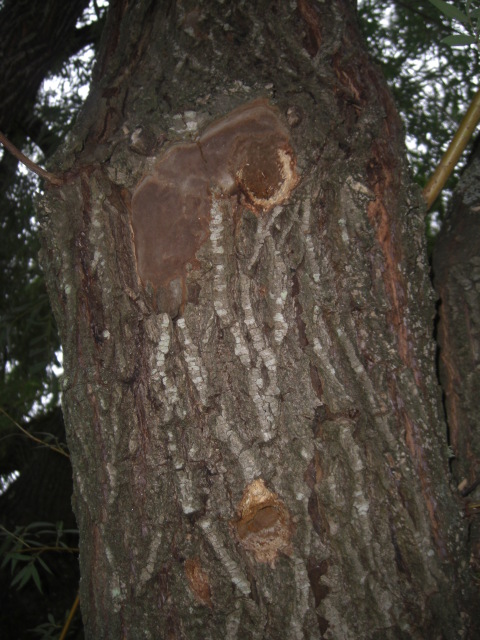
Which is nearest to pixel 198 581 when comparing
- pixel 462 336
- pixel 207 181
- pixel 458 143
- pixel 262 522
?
pixel 262 522

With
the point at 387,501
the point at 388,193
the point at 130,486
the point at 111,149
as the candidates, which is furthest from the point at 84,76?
the point at 387,501

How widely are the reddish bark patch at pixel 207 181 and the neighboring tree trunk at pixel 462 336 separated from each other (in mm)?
557

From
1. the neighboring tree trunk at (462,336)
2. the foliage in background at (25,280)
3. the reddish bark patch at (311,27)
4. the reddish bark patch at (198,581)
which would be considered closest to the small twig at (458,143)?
the neighboring tree trunk at (462,336)

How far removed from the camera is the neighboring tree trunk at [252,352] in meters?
0.89

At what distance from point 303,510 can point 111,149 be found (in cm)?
75

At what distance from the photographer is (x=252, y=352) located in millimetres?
920

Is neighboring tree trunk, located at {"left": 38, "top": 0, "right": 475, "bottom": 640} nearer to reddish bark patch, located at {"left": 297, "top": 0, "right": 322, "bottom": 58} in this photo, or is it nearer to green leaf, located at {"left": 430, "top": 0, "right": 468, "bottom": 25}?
reddish bark patch, located at {"left": 297, "top": 0, "right": 322, "bottom": 58}

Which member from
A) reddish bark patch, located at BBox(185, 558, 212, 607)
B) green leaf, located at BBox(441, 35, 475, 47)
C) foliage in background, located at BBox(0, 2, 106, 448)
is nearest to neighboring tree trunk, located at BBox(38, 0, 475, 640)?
reddish bark patch, located at BBox(185, 558, 212, 607)

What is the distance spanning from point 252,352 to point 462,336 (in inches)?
23.8

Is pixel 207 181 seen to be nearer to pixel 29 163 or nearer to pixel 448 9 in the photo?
pixel 29 163

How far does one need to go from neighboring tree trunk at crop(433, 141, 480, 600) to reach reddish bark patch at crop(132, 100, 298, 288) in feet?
1.83

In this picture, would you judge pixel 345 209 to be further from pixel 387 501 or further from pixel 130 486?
pixel 130 486

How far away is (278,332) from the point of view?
0.93 meters

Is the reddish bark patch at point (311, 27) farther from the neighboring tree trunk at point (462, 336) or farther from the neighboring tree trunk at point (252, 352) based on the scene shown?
the neighboring tree trunk at point (462, 336)
